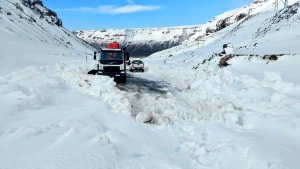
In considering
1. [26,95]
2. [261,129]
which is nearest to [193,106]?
[261,129]

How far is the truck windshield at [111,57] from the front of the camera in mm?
27312

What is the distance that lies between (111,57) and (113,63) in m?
0.78

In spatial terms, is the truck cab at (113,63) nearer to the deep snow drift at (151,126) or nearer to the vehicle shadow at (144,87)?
the vehicle shadow at (144,87)

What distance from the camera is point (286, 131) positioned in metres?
12.3

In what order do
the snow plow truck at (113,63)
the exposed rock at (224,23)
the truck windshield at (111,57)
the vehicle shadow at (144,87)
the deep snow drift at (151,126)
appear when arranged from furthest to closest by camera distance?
the exposed rock at (224,23)
the truck windshield at (111,57)
the snow plow truck at (113,63)
the vehicle shadow at (144,87)
the deep snow drift at (151,126)

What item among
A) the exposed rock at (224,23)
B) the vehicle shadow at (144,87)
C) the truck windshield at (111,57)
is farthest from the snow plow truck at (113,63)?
the exposed rock at (224,23)

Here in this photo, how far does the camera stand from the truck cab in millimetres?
26719

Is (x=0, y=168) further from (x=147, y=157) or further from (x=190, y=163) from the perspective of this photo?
(x=190, y=163)

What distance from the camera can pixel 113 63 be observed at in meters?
27.1

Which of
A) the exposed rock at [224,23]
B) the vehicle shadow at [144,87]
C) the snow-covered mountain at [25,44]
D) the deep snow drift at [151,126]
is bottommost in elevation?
the deep snow drift at [151,126]

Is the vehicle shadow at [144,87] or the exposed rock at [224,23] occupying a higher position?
the exposed rock at [224,23]

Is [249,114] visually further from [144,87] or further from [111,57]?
[111,57]

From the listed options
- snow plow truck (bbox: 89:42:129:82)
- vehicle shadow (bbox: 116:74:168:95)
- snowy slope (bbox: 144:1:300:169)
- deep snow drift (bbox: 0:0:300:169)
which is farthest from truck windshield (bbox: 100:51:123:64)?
deep snow drift (bbox: 0:0:300:169)

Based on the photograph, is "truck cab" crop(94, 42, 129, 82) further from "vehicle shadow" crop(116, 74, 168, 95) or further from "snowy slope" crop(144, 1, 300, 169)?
"snowy slope" crop(144, 1, 300, 169)
